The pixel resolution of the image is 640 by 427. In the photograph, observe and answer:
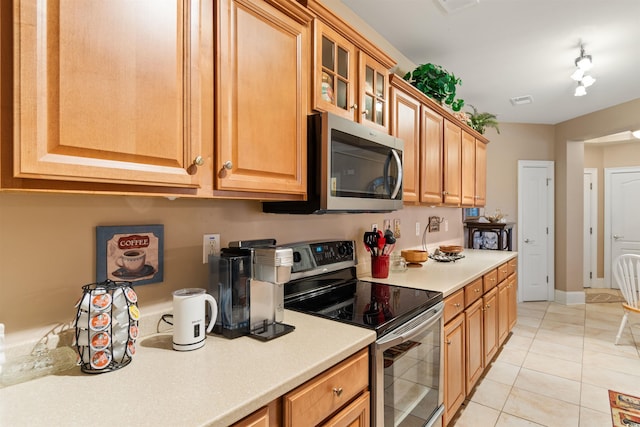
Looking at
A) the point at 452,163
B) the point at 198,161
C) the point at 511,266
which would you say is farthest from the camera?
the point at 511,266

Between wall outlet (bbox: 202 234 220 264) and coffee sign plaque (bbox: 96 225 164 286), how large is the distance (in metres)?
0.17

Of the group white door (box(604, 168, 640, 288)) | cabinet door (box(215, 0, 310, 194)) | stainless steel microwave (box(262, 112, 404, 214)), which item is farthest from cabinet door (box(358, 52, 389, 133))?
white door (box(604, 168, 640, 288))

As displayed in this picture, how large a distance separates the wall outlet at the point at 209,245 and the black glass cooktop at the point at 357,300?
38 centimetres

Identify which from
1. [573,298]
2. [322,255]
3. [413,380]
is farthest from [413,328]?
[573,298]

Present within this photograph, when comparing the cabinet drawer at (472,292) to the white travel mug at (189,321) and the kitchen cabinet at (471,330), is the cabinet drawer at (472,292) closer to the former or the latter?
the kitchen cabinet at (471,330)

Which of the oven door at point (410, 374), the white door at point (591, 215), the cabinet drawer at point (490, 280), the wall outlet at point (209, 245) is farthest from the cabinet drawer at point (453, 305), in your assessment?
the white door at point (591, 215)

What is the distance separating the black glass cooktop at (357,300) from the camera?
1.41 m

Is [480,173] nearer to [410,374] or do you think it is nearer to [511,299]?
[511,299]

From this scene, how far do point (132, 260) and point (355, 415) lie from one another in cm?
92

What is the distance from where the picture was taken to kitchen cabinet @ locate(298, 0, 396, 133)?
4.93 ft

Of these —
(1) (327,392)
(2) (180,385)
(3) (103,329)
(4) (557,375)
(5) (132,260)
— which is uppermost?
(5) (132,260)

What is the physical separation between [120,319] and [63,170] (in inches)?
17.6

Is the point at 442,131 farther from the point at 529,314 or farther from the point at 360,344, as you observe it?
the point at 529,314

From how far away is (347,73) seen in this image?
172 cm
